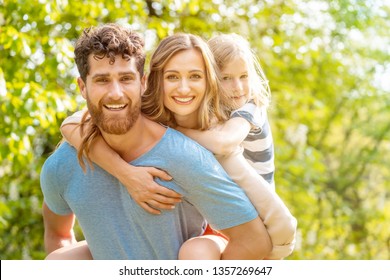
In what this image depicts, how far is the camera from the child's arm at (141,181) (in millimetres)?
2422

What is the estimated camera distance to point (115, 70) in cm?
239

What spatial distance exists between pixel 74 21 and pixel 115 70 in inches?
152

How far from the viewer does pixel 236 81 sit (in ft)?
9.84

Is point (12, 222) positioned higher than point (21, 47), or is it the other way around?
point (21, 47)

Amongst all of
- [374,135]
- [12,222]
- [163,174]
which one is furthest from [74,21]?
[374,135]

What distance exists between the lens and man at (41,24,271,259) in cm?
240

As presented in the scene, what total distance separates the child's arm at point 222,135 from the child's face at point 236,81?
0.26 m

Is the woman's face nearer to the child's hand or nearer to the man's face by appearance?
the man's face

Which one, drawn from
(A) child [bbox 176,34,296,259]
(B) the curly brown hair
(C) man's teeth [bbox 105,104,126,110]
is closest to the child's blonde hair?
(A) child [bbox 176,34,296,259]

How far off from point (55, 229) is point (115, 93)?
0.80 m
